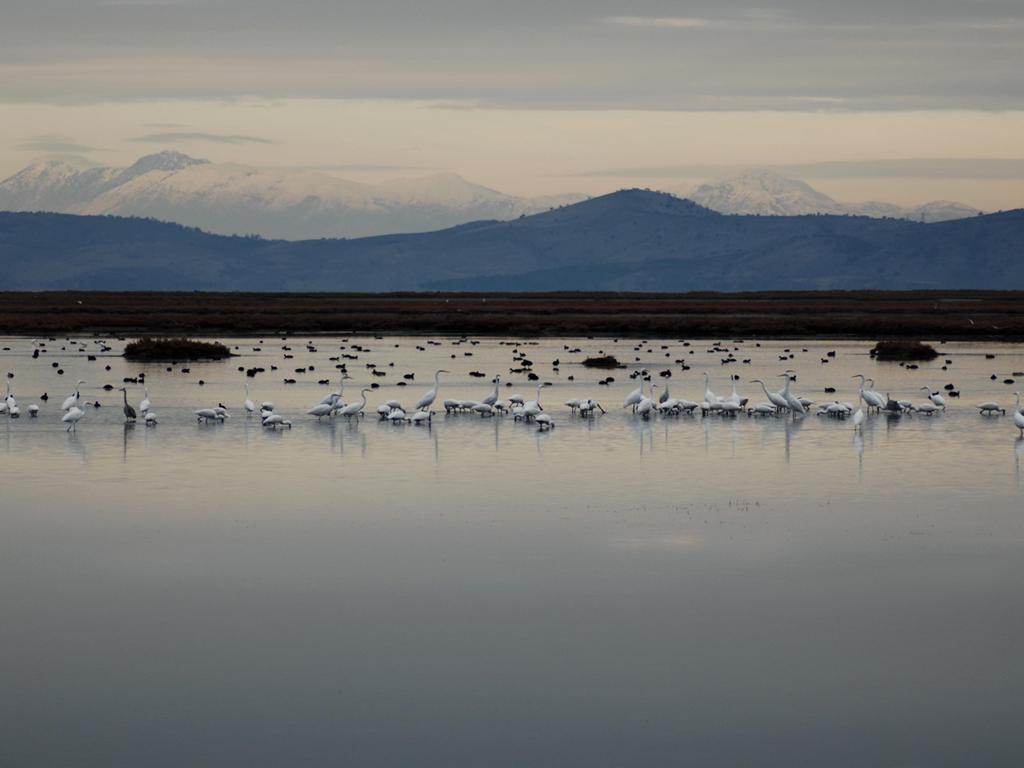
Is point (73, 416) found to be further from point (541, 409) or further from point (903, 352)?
point (903, 352)

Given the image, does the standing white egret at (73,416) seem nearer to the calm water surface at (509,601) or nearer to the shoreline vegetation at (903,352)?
the calm water surface at (509,601)

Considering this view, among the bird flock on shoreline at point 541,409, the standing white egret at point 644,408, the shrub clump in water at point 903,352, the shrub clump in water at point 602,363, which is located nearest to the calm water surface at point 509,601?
the bird flock on shoreline at point 541,409

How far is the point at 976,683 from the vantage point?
11.3 meters

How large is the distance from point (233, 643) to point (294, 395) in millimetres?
23607

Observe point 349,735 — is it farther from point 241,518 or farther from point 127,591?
point 241,518

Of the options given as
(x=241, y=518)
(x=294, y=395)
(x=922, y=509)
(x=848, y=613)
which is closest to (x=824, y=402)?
(x=294, y=395)

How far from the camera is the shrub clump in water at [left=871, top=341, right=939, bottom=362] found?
54.1 m

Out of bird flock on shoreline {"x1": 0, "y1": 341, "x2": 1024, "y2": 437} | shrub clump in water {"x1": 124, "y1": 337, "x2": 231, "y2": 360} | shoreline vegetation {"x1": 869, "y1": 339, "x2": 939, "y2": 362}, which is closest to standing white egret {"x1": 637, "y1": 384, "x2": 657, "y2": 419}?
bird flock on shoreline {"x1": 0, "y1": 341, "x2": 1024, "y2": 437}

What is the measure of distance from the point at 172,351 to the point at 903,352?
81.7ft

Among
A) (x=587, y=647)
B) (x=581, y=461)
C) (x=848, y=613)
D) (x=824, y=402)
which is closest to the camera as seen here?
(x=587, y=647)

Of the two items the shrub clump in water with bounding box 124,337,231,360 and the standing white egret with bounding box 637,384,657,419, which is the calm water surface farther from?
the shrub clump in water with bounding box 124,337,231,360

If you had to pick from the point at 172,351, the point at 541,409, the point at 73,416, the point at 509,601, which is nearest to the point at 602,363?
the point at 172,351

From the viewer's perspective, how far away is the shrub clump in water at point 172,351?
5222 cm

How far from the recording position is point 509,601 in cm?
1374
